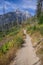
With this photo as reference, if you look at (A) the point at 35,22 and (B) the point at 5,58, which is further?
(A) the point at 35,22

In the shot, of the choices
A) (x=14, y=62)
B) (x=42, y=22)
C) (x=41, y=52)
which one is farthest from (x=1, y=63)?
(x=42, y=22)

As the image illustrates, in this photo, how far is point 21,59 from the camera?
31.3 ft

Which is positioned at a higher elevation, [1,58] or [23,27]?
[1,58]

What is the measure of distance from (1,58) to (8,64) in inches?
15.4

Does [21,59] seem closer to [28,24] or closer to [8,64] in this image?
[8,64]

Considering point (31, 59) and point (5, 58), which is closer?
point (5, 58)

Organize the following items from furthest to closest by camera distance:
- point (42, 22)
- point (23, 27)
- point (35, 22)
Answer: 1. point (23, 27)
2. point (35, 22)
3. point (42, 22)

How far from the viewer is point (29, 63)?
8750mm

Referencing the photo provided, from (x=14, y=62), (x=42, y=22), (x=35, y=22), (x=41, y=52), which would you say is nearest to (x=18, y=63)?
(x=14, y=62)

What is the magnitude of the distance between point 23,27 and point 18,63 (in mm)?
20305

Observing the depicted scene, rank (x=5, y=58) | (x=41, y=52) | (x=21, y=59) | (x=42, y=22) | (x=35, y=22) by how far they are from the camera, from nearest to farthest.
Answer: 1. (x=5, y=58)
2. (x=21, y=59)
3. (x=41, y=52)
4. (x=42, y=22)
5. (x=35, y=22)

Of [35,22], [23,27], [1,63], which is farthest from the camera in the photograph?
[23,27]

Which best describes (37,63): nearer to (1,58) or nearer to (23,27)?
(1,58)

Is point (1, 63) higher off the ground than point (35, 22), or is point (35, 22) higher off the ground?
point (1, 63)
